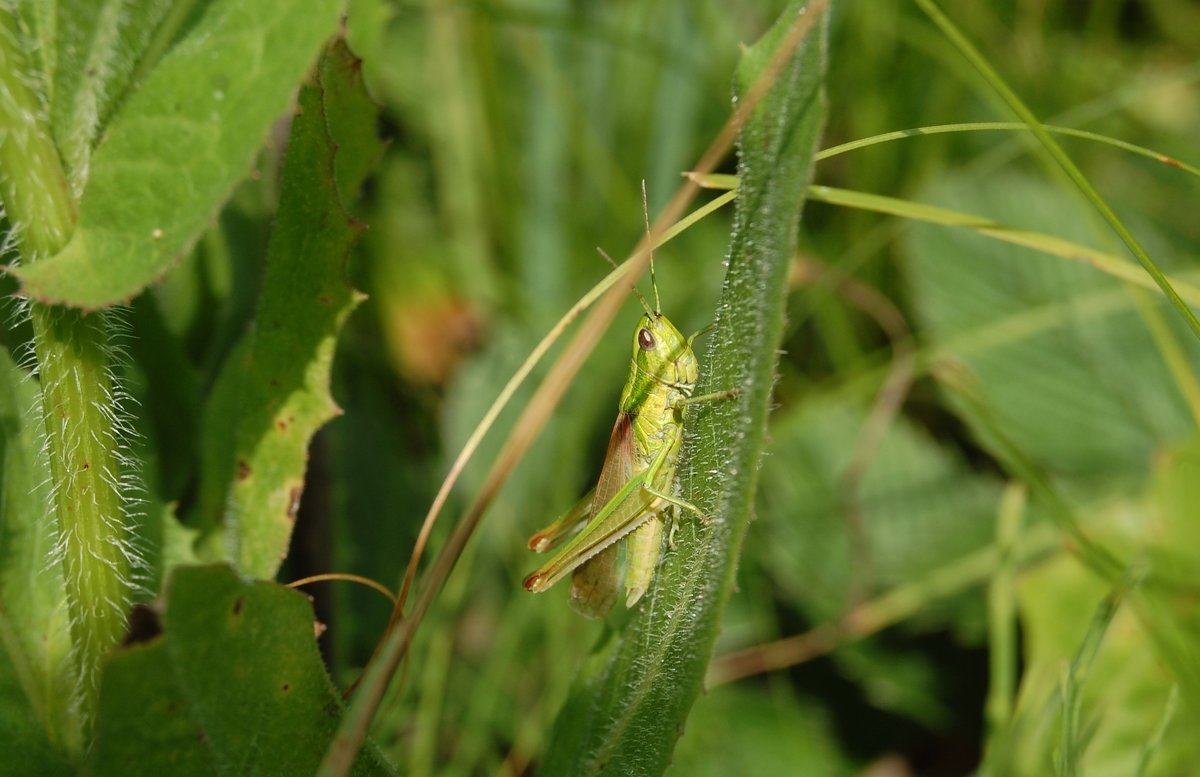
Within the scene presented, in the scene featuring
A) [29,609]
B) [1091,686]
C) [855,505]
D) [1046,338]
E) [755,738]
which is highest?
[1046,338]

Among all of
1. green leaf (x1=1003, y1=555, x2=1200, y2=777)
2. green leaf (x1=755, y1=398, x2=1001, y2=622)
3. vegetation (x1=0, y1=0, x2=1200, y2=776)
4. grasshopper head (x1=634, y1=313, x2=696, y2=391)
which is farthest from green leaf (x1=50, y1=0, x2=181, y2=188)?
green leaf (x1=755, y1=398, x2=1001, y2=622)

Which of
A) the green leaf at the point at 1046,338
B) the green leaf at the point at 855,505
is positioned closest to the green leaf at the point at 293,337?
the green leaf at the point at 855,505

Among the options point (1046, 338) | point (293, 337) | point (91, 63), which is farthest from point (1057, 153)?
point (1046, 338)

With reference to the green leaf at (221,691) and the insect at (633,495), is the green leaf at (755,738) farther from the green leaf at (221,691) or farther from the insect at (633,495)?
the green leaf at (221,691)

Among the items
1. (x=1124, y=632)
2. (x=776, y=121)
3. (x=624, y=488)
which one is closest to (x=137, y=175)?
(x=776, y=121)

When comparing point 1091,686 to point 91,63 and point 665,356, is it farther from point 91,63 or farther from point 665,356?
point 91,63

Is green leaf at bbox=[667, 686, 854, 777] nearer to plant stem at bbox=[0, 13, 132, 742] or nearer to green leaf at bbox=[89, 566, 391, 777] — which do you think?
green leaf at bbox=[89, 566, 391, 777]

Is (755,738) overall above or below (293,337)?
below
